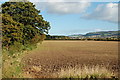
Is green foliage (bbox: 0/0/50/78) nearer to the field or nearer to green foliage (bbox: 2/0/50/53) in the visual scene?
green foliage (bbox: 2/0/50/53)

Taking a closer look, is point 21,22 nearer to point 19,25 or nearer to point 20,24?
point 19,25

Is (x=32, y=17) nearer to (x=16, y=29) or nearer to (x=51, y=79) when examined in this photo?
(x=16, y=29)

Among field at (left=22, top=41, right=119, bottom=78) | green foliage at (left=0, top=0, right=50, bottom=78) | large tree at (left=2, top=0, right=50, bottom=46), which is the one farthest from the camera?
large tree at (left=2, top=0, right=50, bottom=46)

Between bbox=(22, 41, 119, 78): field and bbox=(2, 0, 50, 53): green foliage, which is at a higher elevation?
bbox=(2, 0, 50, 53): green foliage

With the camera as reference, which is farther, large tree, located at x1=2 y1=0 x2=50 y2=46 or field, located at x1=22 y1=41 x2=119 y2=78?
large tree, located at x1=2 y1=0 x2=50 y2=46

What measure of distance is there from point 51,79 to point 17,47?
9.99m

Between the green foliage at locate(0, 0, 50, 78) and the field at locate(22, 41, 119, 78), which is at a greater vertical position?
the green foliage at locate(0, 0, 50, 78)

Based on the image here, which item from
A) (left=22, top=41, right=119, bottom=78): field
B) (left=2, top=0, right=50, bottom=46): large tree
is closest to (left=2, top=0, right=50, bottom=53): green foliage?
(left=2, top=0, right=50, bottom=46): large tree

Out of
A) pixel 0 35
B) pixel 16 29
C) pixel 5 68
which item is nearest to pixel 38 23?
pixel 16 29

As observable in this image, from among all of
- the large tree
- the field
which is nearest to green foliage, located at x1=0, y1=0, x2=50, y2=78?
the large tree

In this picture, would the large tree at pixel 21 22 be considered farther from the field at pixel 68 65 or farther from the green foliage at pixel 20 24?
the field at pixel 68 65

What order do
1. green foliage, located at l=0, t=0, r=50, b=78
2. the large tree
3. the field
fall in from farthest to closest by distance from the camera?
the large tree → green foliage, located at l=0, t=0, r=50, b=78 → the field

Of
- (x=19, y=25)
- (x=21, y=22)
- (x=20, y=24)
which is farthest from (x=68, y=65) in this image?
(x=21, y=22)

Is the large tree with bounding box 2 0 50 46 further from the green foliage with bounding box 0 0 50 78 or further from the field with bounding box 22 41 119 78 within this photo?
the field with bounding box 22 41 119 78
